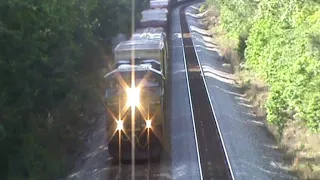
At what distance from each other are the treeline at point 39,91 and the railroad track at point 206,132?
4.40 m

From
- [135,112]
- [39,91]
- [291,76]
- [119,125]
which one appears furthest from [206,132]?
[39,91]

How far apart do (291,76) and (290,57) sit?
1033 millimetres

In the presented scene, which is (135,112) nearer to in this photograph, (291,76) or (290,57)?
(291,76)

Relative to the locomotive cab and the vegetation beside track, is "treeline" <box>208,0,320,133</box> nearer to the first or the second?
the vegetation beside track

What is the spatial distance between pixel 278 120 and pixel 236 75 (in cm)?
1257

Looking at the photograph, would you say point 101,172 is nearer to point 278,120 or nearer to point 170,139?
point 170,139

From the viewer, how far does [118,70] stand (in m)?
17.8

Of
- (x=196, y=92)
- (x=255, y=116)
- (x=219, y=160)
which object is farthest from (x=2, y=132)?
(x=196, y=92)

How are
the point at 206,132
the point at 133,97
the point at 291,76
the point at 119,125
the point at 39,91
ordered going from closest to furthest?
the point at 119,125 → the point at 133,97 → the point at 291,76 → the point at 39,91 → the point at 206,132

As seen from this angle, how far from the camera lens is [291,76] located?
17.3 meters

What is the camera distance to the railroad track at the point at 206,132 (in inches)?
652

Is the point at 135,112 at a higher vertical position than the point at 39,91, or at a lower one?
lower

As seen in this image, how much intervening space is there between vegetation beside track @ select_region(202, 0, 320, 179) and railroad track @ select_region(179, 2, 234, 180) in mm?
2010

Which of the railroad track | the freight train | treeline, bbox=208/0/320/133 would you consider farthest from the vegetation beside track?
the freight train
